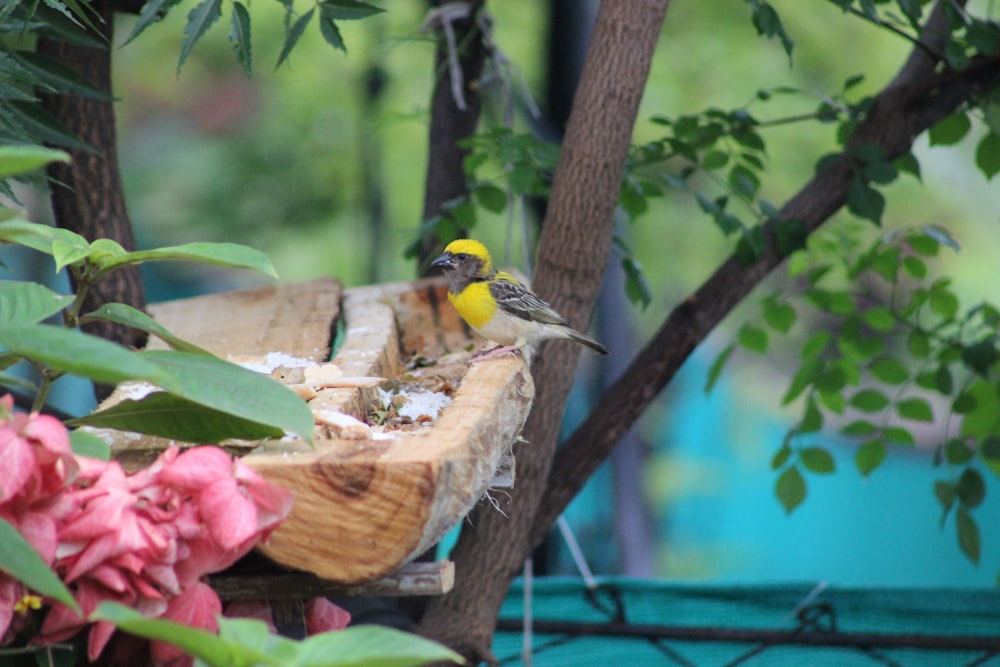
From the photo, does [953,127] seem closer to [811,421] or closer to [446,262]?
[811,421]

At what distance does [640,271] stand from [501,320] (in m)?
0.53

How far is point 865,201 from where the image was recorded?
141 inches

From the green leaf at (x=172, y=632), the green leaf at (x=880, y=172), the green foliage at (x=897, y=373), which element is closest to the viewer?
the green leaf at (x=172, y=632)

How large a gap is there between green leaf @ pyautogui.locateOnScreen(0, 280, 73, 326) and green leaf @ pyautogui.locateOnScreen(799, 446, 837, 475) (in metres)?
3.03

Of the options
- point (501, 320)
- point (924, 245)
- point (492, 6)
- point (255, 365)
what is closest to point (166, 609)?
point (255, 365)

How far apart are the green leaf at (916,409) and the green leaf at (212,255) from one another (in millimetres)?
2962

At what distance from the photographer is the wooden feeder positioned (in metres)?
1.54

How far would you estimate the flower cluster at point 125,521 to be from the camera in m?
1.39

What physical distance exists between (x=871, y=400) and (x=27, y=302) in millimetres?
3249

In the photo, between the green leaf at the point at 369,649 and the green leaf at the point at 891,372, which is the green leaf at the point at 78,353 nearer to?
the green leaf at the point at 369,649

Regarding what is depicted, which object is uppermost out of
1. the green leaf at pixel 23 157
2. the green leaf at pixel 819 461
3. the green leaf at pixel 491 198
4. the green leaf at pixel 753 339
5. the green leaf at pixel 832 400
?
the green leaf at pixel 23 157

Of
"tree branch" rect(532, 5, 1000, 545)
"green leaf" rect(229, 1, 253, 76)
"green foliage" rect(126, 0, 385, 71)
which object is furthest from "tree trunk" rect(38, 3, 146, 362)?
"tree branch" rect(532, 5, 1000, 545)

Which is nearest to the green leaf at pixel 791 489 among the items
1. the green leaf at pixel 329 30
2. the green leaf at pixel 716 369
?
the green leaf at pixel 716 369

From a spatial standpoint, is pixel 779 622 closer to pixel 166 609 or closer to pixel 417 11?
pixel 166 609
